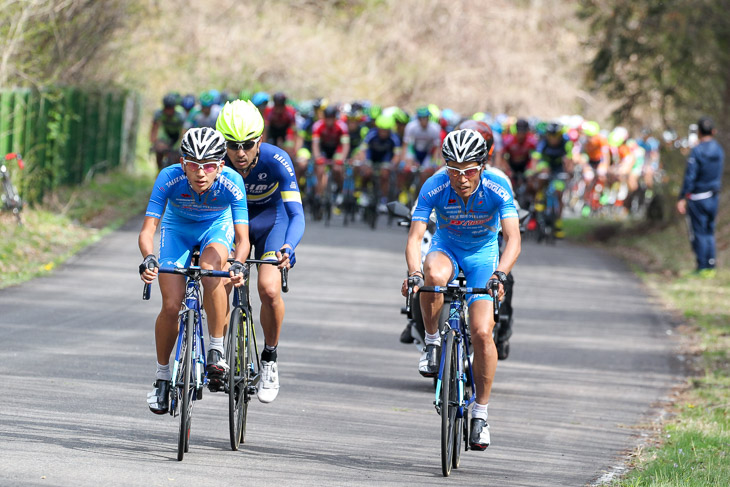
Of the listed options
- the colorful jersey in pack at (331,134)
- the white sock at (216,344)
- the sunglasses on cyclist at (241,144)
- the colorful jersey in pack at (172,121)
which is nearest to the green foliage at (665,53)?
the colorful jersey in pack at (331,134)

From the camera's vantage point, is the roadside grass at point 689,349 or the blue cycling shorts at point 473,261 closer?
the roadside grass at point 689,349

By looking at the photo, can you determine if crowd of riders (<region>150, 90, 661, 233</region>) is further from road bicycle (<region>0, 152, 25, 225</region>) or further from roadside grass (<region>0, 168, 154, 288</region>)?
road bicycle (<region>0, 152, 25, 225</region>)

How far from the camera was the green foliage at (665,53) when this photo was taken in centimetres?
2559

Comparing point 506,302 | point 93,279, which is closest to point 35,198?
point 93,279

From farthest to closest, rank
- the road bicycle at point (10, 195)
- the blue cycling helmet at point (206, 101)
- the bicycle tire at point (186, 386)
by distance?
the blue cycling helmet at point (206, 101) → the road bicycle at point (10, 195) → the bicycle tire at point (186, 386)

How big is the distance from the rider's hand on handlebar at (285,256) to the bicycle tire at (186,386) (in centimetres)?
80

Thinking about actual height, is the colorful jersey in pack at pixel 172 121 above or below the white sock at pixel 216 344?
below

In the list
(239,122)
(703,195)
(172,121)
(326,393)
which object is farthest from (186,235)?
(172,121)

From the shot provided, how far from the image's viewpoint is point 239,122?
8.47 meters

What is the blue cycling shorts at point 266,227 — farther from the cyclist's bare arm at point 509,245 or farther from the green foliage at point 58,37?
the green foliage at point 58,37

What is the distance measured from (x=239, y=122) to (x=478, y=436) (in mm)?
2441

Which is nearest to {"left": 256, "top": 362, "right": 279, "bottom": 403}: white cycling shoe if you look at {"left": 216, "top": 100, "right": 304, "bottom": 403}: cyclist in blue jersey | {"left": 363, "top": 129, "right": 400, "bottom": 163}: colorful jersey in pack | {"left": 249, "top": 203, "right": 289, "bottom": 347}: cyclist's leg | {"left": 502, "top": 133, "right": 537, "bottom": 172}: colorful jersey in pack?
{"left": 216, "top": 100, "right": 304, "bottom": 403}: cyclist in blue jersey

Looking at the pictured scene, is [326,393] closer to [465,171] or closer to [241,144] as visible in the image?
[241,144]

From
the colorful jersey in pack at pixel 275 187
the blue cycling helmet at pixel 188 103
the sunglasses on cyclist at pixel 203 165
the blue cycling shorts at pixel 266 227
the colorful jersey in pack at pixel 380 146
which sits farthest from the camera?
the blue cycling helmet at pixel 188 103
